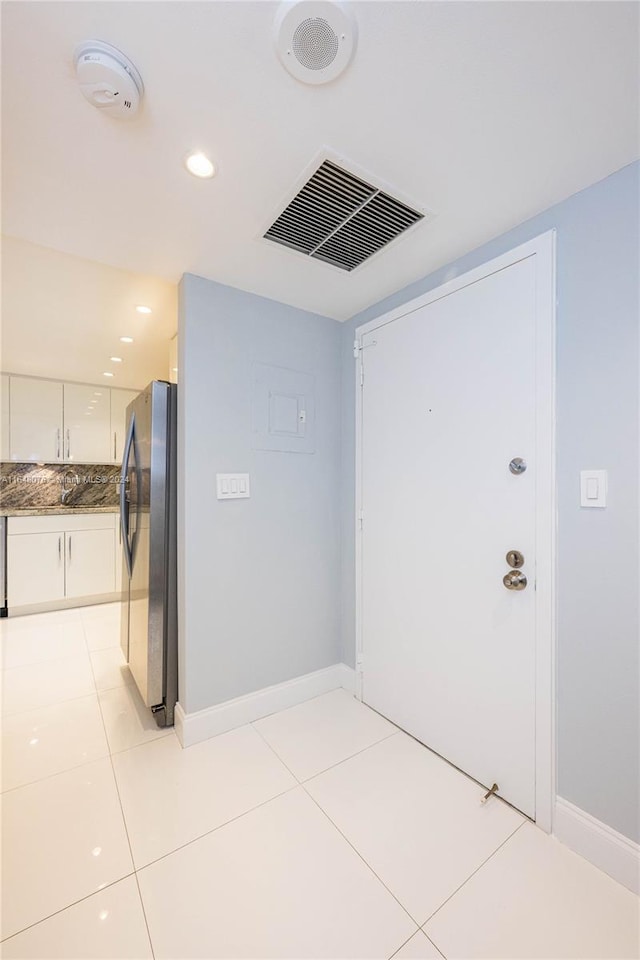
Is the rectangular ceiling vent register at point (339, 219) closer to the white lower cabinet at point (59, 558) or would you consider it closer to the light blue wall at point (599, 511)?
the light blue wall at point (599, 511)

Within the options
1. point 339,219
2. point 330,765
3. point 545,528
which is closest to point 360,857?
point 330,765

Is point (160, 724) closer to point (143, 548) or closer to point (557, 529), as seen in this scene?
point (143, 548)

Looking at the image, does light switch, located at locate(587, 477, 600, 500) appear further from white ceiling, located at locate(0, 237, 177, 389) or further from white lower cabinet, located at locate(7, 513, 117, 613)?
white lower cabinet, located at locate(7, 513, 117, 613)

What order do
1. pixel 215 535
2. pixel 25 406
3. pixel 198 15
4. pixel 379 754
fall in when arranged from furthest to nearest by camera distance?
1. pixel 25 406
2. pixel 215 535
3. pixel 379 754
4. pixel 198 15

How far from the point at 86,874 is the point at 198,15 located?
94.6 inches

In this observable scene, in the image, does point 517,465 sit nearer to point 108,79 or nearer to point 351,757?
point 351,757

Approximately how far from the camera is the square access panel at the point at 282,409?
2109 millimetres

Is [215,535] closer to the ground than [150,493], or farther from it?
closer to the ground

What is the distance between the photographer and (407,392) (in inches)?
77.9

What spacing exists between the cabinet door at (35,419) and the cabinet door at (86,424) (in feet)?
0.26

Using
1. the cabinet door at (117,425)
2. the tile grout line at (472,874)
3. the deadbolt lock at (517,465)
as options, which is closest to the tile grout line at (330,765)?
the tile grout line at (472,874)

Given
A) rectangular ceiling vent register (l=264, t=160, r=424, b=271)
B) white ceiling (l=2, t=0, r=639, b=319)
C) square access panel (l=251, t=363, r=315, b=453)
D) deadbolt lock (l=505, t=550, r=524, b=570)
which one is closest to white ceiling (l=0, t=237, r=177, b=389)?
white ceiling (l=2, t=0, r=639, b=319)

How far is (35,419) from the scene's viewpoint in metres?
3.85

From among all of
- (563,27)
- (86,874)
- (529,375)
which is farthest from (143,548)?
(563,27)
